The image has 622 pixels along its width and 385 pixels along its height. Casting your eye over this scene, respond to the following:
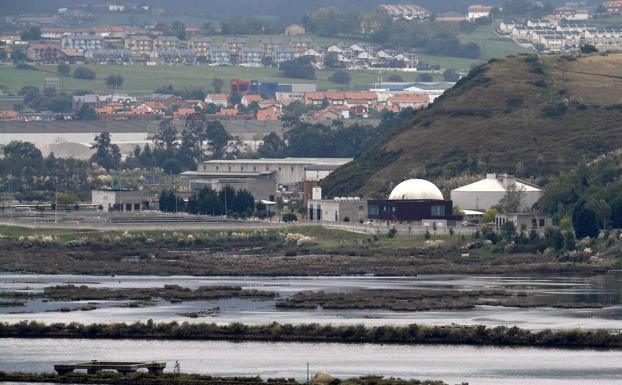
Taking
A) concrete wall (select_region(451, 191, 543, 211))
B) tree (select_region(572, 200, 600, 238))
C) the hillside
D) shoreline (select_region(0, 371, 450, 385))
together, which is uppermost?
the hillside

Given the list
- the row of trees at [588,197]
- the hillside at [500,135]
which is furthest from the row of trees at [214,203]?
the row of trees at [588,197]

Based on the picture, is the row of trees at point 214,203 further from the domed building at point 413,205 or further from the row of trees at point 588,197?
the row of trees at point 588,197

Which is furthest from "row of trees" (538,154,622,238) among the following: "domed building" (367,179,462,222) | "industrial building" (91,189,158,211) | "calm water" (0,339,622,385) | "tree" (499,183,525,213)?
"calm water" (0,339,622,385)

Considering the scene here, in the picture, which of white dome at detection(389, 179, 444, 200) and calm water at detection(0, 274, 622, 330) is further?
white dome at detection(389, 179, 444, 200)

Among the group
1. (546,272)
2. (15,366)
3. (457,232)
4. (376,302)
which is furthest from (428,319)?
(457,232)

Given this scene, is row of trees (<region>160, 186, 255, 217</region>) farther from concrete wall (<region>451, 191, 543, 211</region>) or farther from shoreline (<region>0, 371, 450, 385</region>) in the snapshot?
shoreline (<region>0, 371, 450, 385</region>)

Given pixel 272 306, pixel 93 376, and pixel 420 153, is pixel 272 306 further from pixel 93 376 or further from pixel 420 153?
pixel 420 153

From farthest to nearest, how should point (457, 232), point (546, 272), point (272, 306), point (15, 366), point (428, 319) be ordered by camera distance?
1. point (457, 232)
2. point (546, 272)
3. point (272, 306)
4. point (428, 319)
5. point (15, 366)
